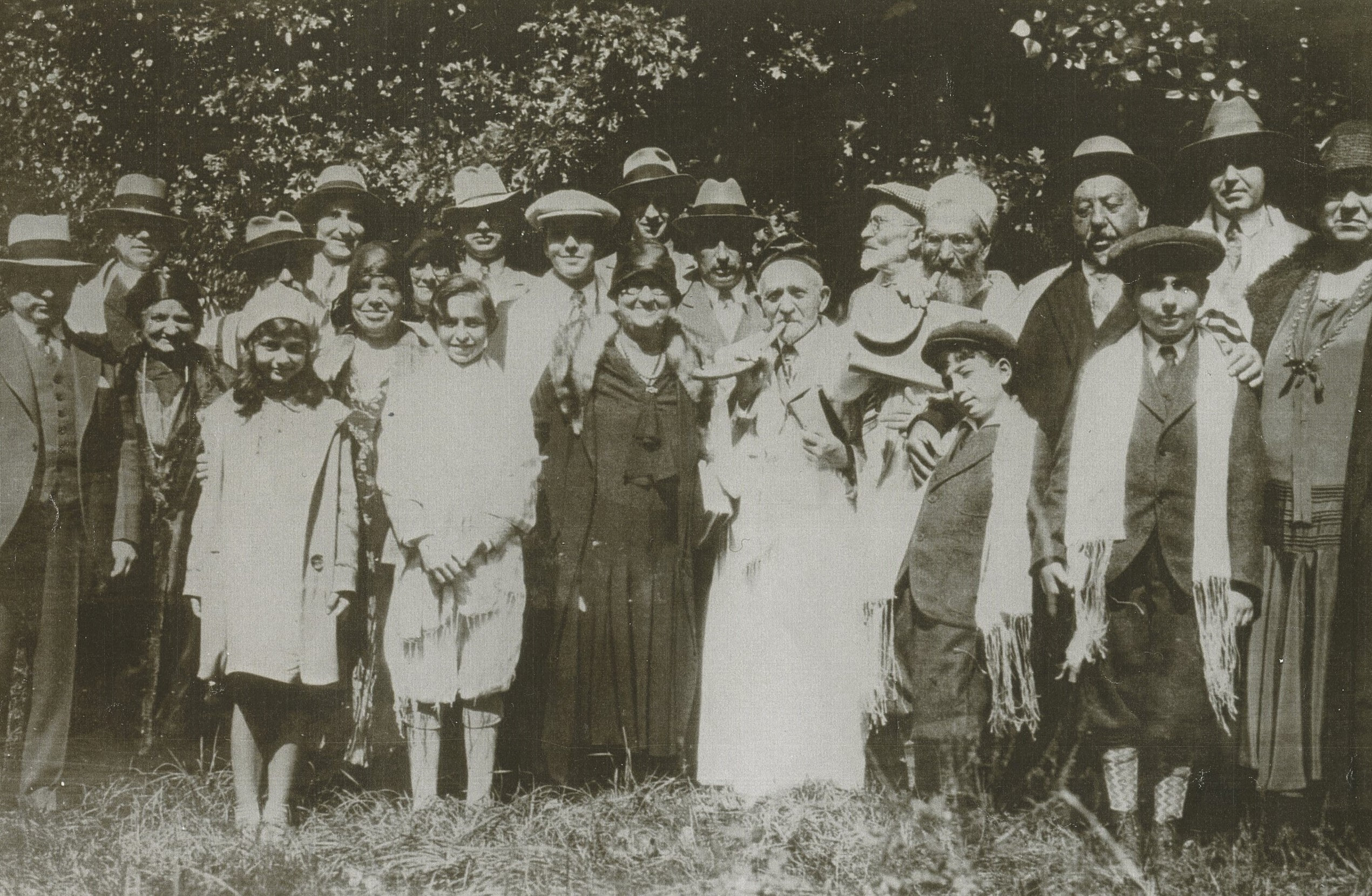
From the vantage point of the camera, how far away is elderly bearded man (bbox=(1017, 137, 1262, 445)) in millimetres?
4648

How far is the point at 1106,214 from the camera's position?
4699mm

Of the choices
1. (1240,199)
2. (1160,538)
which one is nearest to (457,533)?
Result: (1160,538)

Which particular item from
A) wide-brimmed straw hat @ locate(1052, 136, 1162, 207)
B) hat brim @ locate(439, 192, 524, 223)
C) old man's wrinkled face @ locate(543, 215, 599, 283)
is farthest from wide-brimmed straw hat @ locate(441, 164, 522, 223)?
wide-brimmed straw hat @ locate(1052, 136, 1162, 207)

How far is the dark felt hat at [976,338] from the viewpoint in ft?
15.1

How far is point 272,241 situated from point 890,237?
2461 mm

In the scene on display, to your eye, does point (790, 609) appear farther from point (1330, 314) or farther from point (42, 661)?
point (42, 661)

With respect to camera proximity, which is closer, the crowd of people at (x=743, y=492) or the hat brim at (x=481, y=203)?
the crowd of people at (x=743, y=492)

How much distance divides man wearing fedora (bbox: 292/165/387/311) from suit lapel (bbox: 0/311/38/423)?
115 centimetres

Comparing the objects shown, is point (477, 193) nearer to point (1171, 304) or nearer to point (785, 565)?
point (785, 565)

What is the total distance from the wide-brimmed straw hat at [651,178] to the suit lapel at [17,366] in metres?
2.40

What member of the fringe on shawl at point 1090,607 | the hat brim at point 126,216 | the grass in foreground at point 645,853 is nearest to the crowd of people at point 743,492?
the fringe on shawl at point 1090,607

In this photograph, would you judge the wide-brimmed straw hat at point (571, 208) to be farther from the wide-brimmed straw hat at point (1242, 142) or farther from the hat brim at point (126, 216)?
the wide-brimmed straw hat at point (1242, 142)

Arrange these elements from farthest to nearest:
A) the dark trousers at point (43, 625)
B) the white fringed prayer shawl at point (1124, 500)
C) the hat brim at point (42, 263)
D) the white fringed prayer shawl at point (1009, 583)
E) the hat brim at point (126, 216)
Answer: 1. the hat brim at point (126, 216)
2. the hat brim at point (42, 263)
3. the dark trousers at point (43, 625)
4. the white fringed prayer shawl at point (1009, 583)
5. the white fringed prayer shawl at point (1124, 500)

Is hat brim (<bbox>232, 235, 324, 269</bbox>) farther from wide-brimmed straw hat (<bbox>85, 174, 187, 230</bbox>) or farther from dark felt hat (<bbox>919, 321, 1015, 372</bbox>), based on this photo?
dark felt hat (<bbox>919, 321, 1015, 372</bbox>)
